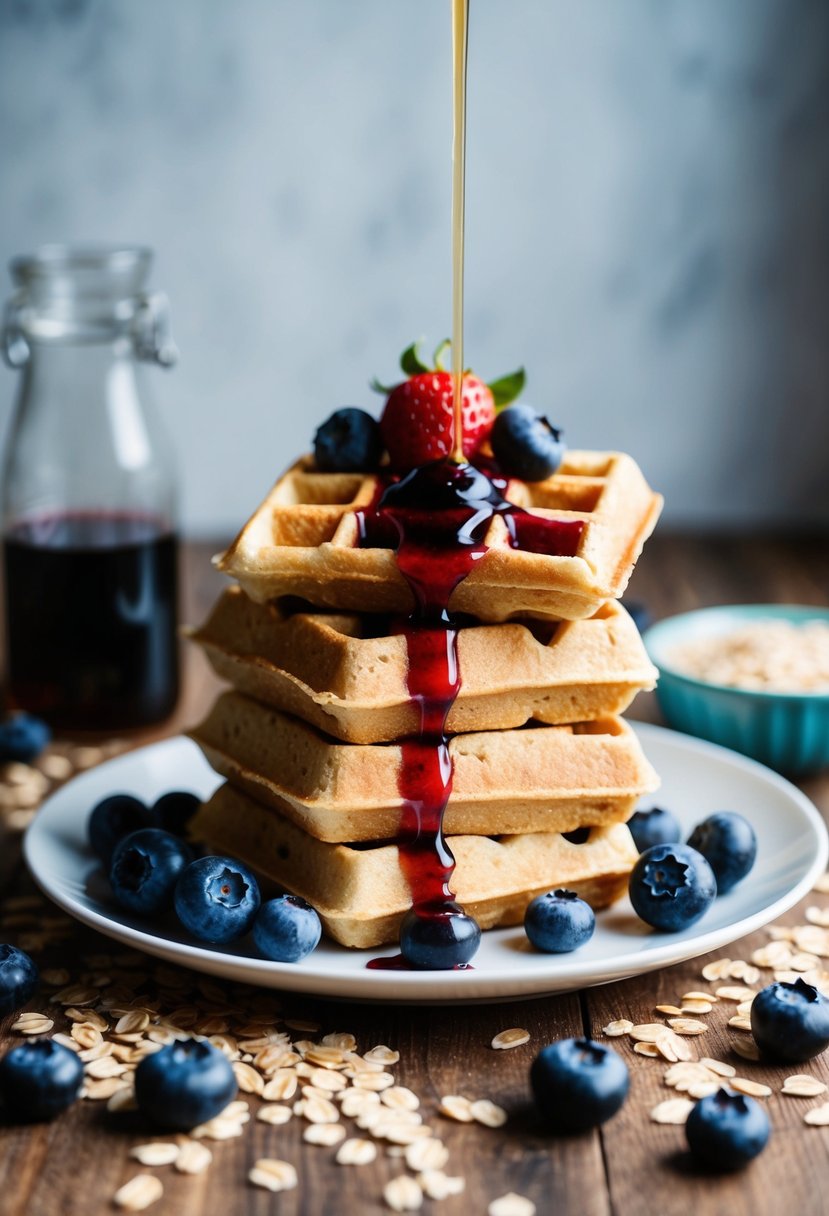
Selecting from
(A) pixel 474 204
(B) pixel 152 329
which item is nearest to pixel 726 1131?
(B) pixel 152 329

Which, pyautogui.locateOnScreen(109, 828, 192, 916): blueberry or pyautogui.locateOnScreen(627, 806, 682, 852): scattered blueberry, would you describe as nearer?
pyautogui.locateOnScreen(109, 828, 192, 916): blueberry

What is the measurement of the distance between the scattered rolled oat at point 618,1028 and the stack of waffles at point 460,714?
0.21 m

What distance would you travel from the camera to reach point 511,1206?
144 cm

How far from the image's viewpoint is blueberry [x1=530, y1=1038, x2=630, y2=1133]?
1.55m

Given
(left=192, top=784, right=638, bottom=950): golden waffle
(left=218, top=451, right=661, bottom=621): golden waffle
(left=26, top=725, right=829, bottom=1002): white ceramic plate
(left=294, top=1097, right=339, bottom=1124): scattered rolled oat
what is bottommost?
(left=294, top=1097, right=339, bottom=1124): scattered rolled oat

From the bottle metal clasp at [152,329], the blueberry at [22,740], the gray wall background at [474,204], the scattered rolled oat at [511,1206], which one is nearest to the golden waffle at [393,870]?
the scattered rolled oat at [511,1206]

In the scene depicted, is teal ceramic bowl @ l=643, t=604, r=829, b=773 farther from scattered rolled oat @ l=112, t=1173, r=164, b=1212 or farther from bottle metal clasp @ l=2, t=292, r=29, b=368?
scattered rolled oat @ l=112, t=1173, r=164, b=1212

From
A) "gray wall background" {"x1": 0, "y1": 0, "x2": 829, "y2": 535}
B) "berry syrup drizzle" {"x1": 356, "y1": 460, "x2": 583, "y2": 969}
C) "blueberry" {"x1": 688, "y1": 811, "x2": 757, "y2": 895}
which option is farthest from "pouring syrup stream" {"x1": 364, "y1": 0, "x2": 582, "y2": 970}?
"gray wall background" {"x1": 0, "y1": 0, "x2": 829, "y2": 535}

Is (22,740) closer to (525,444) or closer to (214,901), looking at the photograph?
(214,901)

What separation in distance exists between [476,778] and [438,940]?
0.23 meters

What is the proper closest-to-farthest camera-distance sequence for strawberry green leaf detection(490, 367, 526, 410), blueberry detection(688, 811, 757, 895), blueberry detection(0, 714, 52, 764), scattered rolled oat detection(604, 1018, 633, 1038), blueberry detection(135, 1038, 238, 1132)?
blueberry detection(135, 1038, 238, 1132) < scattered rolled oat detection(604, 1018, 633, 1038) < blueberry detection(688, 811, 757, 895) < strawberry green leaf detection(490, 367, 526, 410) < blueberry detection(0, 714, 52, 764)

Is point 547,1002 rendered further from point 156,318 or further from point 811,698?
point 156,318

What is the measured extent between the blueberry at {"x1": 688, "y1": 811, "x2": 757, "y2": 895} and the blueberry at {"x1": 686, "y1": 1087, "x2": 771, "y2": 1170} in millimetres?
511

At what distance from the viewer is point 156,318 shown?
2977 mm
